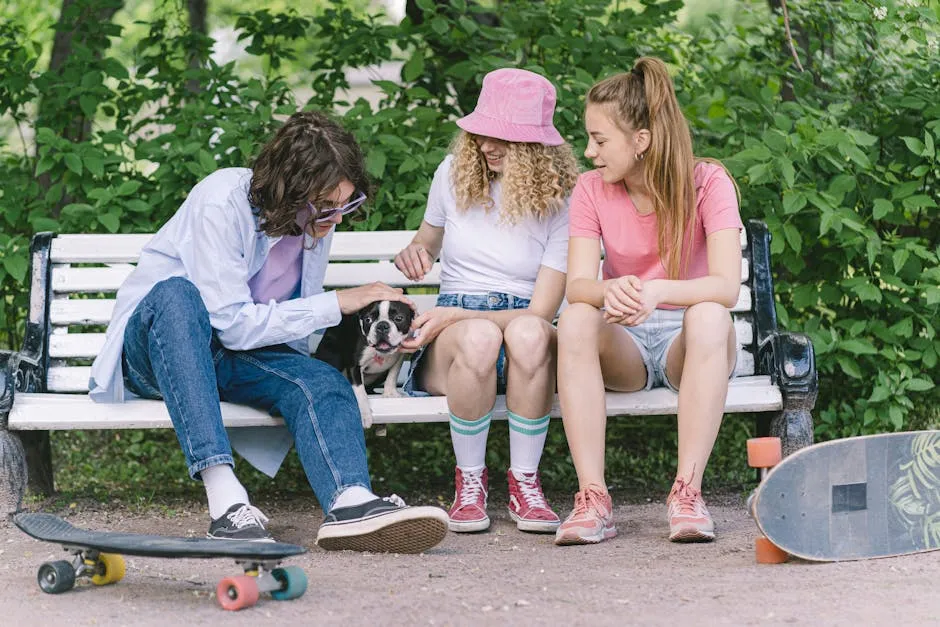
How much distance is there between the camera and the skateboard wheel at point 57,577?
2.81 m

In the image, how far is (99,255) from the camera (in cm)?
448

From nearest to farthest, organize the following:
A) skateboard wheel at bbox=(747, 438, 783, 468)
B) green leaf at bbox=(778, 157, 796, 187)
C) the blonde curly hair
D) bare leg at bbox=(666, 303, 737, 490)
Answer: skateboard wheel at bbox=(747, 438, 783, 468)
bare leg at bbox=(666, 303, 737, 490)
the blonde curly hair
green leaf at bbox=(778, 157, 796, 187)

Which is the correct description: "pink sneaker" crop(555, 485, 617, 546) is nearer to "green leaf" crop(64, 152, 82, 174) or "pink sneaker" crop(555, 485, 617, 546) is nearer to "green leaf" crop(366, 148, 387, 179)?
"green leaf" crop(366, 148, 387, 179)

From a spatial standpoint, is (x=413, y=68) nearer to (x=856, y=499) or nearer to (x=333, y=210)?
(x=333, y=210)

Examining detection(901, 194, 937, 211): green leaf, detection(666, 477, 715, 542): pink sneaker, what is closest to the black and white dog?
detection(666, 477, 715, 542): pink sneaker

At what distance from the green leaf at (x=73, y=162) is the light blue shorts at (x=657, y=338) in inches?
98.2

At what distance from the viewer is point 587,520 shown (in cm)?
353

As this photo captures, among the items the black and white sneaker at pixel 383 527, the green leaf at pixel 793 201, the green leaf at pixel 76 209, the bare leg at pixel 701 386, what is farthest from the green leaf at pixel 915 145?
the green leaf at pixel 76 209

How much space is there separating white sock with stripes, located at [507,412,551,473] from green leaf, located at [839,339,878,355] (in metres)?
1.64

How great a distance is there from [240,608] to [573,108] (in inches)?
118

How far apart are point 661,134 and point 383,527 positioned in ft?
4.99

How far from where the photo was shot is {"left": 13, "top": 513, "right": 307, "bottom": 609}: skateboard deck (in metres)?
2.64

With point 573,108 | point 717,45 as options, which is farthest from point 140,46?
point 717,45

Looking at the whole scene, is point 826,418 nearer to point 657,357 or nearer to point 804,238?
point 804,238
